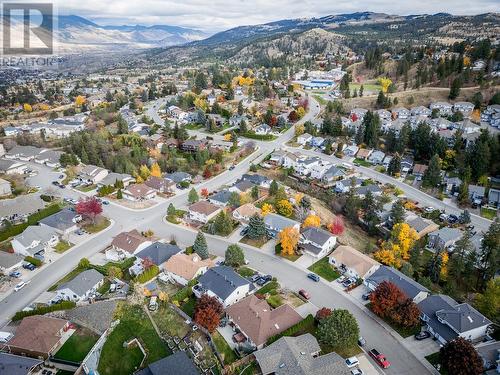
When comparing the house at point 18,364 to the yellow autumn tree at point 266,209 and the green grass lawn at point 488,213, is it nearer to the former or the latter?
the yellow autumn tree at point 266,209

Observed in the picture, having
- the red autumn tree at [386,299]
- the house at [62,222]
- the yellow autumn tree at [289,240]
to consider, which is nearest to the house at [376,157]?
the yellow autumn tree at [289,240]

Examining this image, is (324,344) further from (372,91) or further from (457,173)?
(372,91)

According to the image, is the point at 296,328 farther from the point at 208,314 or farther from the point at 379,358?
the point at 208,314

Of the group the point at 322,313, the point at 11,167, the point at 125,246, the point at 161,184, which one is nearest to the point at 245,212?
the point at 125,246

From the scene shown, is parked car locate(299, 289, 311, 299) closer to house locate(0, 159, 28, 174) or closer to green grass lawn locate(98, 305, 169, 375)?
green grass lawn locate(98, 305, 169, 375)

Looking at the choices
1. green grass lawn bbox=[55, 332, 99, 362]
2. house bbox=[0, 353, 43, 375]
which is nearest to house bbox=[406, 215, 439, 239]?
green grass lawn bbox=[55, 332, 99, 362]
